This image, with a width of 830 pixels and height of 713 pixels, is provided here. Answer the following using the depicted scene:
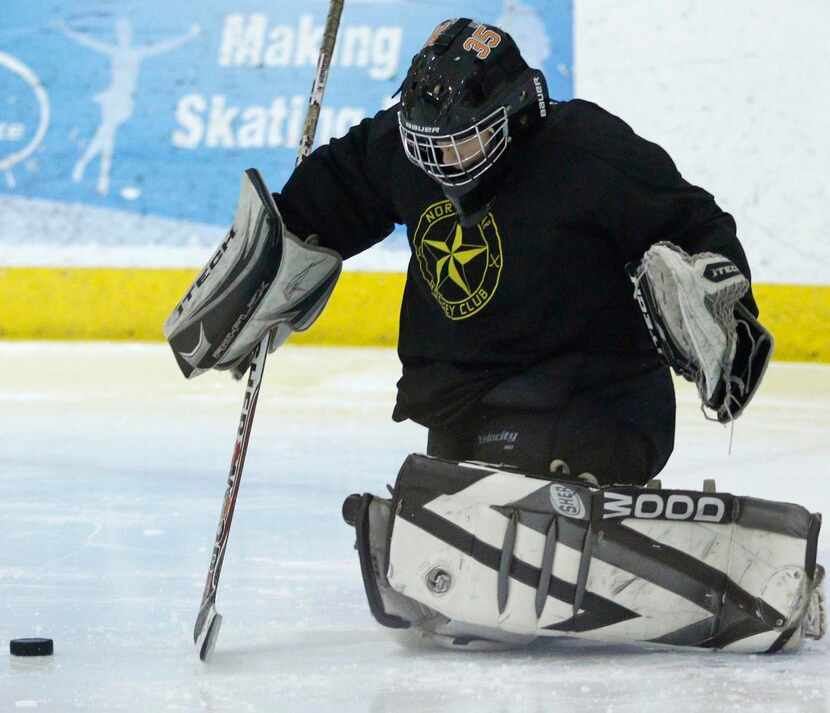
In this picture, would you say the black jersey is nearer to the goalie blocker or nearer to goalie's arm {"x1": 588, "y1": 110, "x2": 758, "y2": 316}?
goalie's arm {"x1": 588, "y1": 110, "x2": 758, "y2": 316}

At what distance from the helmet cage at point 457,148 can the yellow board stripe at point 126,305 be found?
4.53m

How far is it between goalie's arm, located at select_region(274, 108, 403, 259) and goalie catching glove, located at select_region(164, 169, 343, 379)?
100 mm

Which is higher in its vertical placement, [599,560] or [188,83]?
[188,83]

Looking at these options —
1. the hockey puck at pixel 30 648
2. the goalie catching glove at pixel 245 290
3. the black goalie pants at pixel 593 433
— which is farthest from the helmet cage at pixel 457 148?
the hockey puck at pixel 30 648

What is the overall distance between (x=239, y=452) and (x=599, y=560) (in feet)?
1.72

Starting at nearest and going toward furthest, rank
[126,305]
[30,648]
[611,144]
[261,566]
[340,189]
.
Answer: [30,648], [611,144], [340,189], [261,566], [126,305]

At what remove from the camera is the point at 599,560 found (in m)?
2.00

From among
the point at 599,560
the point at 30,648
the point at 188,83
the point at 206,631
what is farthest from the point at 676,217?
the point at 188,83

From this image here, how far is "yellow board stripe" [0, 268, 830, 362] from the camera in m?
6.73

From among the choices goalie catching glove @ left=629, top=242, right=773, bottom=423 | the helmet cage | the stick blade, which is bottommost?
the stick blade

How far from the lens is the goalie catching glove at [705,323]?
2.01 meters

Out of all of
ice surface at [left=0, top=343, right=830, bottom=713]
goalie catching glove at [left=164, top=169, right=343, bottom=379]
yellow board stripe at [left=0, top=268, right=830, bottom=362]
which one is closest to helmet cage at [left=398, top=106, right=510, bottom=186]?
goalie catching glove at [left=164, top=169, right=343, bottom=379]

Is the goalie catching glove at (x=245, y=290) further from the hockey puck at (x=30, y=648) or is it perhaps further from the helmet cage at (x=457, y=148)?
the hockey puck at (x=30, y=648)

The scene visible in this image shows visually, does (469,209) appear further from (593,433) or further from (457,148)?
(593,433)
